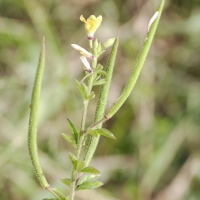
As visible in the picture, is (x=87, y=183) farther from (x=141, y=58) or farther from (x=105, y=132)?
(x=141, y=58)

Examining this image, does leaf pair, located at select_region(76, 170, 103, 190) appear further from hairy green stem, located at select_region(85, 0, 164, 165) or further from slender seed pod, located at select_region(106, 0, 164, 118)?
slender seed pod, located at select_region(106, 0, 164, 118)

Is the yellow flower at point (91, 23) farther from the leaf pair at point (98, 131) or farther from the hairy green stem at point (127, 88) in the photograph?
the leaf pair at point (98, 131)

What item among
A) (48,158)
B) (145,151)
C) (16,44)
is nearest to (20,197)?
(48,158)

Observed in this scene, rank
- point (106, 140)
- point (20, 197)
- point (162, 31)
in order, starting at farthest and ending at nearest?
point (162, 31) → point (106, 140) → point (20, 197)

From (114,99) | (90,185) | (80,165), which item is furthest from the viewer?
(114,99)

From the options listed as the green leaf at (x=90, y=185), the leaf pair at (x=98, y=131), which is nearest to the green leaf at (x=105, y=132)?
the leaf pair at (x=98, y=131)

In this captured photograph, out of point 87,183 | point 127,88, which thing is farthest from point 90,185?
point 127,88

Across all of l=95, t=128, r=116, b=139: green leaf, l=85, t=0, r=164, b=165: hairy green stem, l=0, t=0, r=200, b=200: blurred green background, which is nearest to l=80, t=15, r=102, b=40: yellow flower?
l=85, t=0, r=164, b=165: hairy green stem

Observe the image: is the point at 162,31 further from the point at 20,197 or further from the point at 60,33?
the point at 20,197
